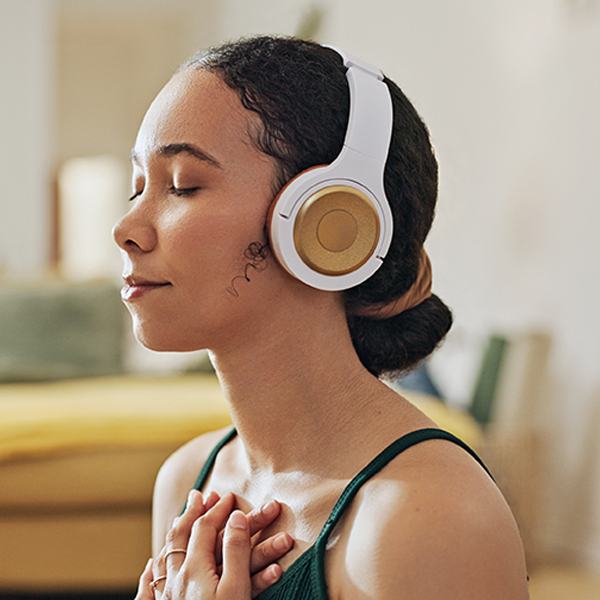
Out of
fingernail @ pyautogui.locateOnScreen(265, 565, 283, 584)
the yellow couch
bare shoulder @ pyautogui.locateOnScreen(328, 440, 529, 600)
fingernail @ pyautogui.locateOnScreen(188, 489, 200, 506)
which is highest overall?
bare shoulder @ pyautogui.locateOnScreen(328, 440, 529, 600)

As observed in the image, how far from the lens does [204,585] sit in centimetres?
72

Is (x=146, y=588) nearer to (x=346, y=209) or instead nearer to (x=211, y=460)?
(x=211, y=460)

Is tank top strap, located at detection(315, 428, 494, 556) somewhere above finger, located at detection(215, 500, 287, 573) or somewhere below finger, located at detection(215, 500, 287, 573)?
above

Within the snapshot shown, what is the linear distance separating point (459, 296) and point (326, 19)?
1.95 meters

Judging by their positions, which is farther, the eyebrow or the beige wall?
the beige wall

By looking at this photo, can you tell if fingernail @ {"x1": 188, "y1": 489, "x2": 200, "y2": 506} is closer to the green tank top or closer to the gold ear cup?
the green tank top

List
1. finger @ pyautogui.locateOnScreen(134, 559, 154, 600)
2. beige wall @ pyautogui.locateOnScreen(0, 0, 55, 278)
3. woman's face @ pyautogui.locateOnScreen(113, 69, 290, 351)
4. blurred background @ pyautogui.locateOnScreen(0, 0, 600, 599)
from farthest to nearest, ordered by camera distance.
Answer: beige wall @ pyautogui.locateOnScreen(0, 0, 55, 278) < blurred background @ pyautogui.locateOnScreen(0, 0, 600, 599) < finger @ pyautogui.locateOnScreen(134, 559, 154, 600) < woman's face @ pyautogui.locateOnScreen(113, 69, 290, 351)

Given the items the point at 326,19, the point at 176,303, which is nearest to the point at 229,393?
the point at 176,303

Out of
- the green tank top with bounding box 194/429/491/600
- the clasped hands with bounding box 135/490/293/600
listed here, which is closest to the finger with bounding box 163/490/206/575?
the clasped hands with bounding box 135/490/293/600

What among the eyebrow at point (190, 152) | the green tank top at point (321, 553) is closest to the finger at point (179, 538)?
the green tank top at point (321, 553)

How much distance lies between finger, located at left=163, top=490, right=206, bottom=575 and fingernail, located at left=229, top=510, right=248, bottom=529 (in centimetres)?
8

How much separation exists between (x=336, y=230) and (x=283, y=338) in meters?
0.12

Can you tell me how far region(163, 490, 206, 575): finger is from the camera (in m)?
0.79

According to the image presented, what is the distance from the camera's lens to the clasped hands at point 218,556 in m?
0.71
